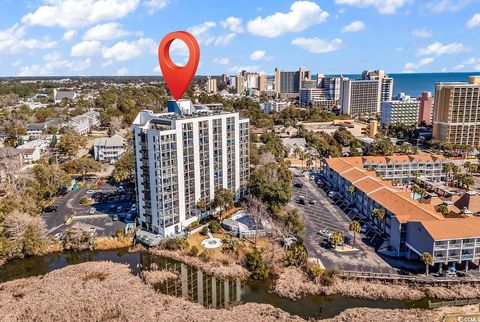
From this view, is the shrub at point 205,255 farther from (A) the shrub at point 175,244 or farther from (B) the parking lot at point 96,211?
(B) the parking lot at point 96,211

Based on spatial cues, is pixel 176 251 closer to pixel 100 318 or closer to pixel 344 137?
pixel 100 318

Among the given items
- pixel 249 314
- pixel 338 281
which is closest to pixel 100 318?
pixel 249 314

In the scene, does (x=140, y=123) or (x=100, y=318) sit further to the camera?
(x=140, y=123)

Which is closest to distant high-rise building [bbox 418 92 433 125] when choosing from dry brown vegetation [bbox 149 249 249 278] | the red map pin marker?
the red map pin marker

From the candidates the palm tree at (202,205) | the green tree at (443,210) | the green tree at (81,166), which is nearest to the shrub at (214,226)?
the palm tree at (202,205)

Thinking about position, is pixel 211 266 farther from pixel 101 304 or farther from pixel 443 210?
pixel 443 210

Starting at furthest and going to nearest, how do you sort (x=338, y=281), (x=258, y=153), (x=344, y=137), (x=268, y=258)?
(x=344, y=137), (x=258, y=153), (x=268, y=258), (x=338, y=281)

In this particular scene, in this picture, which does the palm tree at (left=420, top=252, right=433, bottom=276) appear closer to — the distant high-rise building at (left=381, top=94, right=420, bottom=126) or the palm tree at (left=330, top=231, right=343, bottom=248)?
the palm tree at (left=330, top=231, right=343, bottom=248)

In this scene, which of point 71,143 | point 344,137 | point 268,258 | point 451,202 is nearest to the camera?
point 268,258
